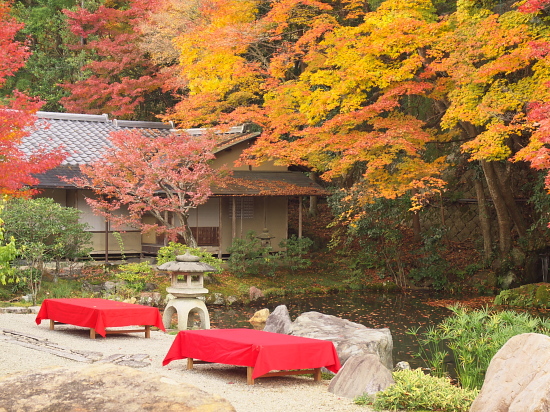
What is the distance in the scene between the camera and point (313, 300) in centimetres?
1955

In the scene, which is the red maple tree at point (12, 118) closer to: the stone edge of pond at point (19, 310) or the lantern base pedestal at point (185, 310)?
the stone edge of pond at point (19, 310)

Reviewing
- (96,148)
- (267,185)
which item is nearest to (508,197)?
(267,185)

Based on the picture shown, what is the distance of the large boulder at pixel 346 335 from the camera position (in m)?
9.64

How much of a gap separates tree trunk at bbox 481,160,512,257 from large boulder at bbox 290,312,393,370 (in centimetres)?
959

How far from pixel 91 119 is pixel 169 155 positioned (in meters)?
7.33

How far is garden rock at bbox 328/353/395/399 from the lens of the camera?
7625 millimetres

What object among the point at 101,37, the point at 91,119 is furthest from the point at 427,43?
the point at 101,37

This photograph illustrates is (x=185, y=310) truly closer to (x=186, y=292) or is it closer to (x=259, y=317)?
(x=186, y=292)

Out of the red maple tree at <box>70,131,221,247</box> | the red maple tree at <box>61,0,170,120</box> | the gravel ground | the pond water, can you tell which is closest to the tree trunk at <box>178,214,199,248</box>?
the red maple tree at <box>70,131,221,247</box>

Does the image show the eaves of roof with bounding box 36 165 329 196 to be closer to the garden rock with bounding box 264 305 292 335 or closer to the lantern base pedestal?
the lantern base pedestal

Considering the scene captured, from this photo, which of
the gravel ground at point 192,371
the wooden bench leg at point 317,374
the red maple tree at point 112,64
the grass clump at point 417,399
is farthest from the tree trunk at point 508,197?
the red maple tree at point 112,64

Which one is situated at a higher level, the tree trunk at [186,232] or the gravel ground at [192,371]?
the tree trunk at [186,232]

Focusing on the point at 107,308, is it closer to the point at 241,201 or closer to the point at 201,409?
the point at 201,409

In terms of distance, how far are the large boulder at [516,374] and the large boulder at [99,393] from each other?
2.77 m
